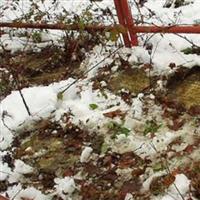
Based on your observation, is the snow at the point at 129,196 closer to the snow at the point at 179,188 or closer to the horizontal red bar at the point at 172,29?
the snow at the point at 179,188

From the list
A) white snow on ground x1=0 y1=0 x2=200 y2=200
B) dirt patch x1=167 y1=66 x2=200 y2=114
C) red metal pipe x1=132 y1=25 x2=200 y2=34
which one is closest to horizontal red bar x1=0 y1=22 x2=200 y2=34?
red metal pipe x1=132 y1=25 x2=200 y2=34

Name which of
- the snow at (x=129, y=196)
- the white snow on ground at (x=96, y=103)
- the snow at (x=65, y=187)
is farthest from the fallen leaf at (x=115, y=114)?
the snow at (x=129, y=196)

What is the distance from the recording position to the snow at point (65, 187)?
112 inches

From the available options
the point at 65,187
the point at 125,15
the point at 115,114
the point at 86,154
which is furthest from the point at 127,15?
the point at 65,187

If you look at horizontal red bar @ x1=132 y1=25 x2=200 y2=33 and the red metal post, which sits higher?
the red metal post

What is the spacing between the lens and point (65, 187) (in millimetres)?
2891

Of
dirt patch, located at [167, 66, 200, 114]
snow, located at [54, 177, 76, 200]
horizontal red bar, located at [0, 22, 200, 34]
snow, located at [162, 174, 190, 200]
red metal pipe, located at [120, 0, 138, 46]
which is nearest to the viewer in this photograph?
snow, located at [162, 174, 190, 200]

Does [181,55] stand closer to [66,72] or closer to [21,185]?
[66,72]

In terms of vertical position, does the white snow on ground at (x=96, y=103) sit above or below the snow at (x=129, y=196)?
above

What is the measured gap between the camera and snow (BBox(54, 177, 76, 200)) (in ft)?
9.37

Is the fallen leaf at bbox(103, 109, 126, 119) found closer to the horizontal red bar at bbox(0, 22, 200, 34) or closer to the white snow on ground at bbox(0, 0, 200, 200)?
the white snow on ground at bbox(0, 0, 200, 200)

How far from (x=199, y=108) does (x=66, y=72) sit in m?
1.42

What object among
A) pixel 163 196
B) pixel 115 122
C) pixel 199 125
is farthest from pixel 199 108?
pixel 163 196

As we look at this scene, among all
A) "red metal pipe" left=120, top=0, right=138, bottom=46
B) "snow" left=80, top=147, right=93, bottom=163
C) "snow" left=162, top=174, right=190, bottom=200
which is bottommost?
"snow" left=162, top=174, right=190, bottom=200
